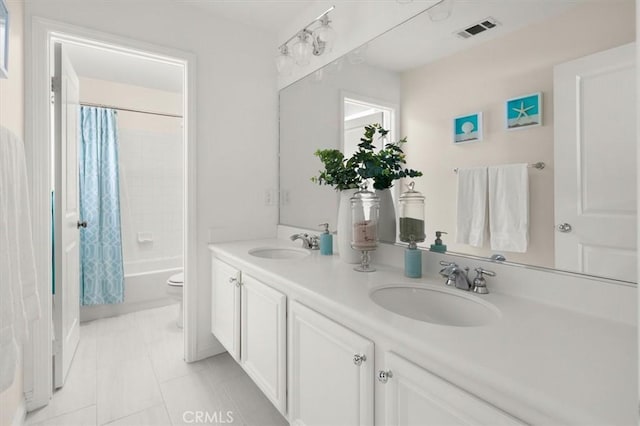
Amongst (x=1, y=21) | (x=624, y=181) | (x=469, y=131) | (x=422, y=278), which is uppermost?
(x=1, y=21)

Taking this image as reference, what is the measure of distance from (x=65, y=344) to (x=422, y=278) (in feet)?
6.98

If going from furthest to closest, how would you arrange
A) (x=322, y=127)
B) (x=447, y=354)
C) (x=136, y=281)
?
(x=136, y=281) < (x=322, y=127) < (x=447, y=354)

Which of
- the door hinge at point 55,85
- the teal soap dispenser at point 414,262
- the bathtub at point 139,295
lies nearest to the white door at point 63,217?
the door hinge at point 55,85

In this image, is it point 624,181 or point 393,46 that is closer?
point 624,181

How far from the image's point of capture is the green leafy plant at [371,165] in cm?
148

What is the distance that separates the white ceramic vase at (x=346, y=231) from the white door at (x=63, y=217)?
5.26ft

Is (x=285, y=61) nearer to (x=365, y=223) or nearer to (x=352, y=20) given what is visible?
(x=352, y=20)

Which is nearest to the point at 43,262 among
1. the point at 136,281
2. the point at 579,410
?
the point at 136,281

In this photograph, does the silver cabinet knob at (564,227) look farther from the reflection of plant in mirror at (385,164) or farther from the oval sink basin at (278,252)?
the oval sink basin at (278,252)

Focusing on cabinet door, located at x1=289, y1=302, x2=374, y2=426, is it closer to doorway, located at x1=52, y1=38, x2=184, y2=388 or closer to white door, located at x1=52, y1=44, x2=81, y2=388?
white door, located at x1=52, y1=44, x2=81, y2=388

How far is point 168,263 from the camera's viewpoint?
3629mm

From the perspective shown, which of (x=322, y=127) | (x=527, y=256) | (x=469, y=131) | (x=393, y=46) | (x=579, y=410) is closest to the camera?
(x=579, y=410)

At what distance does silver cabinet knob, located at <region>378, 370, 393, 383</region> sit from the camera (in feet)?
2.81

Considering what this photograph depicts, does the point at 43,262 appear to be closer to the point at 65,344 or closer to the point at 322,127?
the point at 65,344
